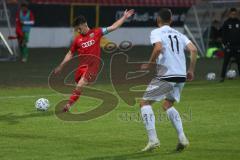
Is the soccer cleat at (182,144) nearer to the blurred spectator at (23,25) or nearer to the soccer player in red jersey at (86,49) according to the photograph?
the soccer player in red jersey at (86,49)

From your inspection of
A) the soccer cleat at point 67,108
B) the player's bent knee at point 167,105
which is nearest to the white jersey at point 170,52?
the player's bent knee at point 167,105

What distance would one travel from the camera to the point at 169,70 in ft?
41.4

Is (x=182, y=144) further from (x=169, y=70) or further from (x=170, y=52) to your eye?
(x=170, y=52)

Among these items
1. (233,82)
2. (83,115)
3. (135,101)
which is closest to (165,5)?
(233,82)

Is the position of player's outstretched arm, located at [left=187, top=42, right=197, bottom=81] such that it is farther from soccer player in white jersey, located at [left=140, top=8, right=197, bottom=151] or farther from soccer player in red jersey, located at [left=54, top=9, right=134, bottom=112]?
soccer player in red jersey, located at [left=54, top=9, right=134, bottom=112]

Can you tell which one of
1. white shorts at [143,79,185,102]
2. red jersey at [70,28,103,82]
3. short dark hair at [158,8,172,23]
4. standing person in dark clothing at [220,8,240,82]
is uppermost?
short dark hair at [158,8,172,23]

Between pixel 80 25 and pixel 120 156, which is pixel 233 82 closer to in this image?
pixel 80 25

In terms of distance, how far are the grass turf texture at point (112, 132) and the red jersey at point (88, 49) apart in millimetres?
923

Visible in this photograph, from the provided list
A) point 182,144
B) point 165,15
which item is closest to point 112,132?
point 182,144

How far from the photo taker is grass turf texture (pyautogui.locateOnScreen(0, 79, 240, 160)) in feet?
40.4

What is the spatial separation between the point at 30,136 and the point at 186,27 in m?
25.7

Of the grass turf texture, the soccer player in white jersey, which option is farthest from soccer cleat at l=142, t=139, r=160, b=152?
the grass turf texture

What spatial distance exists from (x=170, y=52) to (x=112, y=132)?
2800 mm

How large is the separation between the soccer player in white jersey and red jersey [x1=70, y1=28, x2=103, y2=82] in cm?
556
